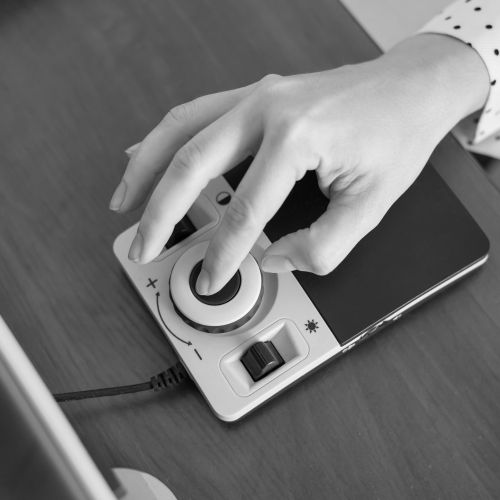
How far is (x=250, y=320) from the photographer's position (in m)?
0.51

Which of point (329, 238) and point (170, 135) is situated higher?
point (170, 135)

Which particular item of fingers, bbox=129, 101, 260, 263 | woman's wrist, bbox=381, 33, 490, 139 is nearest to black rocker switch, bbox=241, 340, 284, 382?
fingers, bbox=129, 101, 260, 263

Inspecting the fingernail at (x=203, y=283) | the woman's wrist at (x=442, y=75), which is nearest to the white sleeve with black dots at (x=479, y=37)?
the woman's wrist at (x=442, y=75)

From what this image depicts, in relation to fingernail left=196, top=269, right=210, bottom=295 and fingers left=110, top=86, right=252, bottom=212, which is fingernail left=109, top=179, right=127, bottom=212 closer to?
fingers left=110, top=86, right=252, bottom=212

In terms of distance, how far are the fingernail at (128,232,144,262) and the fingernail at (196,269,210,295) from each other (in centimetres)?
5

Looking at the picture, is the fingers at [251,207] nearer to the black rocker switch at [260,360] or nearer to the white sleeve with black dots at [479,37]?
the black rocker switch at [260,360]

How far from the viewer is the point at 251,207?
47 cm

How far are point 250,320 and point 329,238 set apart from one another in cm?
9

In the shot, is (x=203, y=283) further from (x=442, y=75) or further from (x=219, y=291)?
(x=442, y=75)

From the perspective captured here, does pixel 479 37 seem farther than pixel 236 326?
Yes

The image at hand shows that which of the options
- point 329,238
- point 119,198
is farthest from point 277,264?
point 119,198

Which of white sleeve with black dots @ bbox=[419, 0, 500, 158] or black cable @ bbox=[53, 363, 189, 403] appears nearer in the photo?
black cable @ bbox=[53, 363, 189, 403]

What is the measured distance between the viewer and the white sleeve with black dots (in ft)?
1.98

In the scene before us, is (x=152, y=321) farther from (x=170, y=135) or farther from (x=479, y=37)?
(x=479, y=37)
